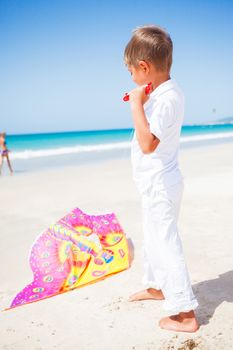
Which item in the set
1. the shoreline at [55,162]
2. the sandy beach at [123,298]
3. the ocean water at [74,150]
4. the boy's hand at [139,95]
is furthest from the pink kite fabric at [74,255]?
the ocean water at [74,150]

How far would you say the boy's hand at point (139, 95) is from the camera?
6.77 feet

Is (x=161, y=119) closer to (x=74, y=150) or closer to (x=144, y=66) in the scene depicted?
(x=144, y=66)

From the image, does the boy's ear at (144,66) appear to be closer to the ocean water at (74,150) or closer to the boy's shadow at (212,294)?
the boy's shadow at (212,294)

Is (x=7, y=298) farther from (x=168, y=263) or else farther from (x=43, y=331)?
(x=168, y=263)

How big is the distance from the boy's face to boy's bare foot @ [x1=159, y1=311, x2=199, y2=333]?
147cm

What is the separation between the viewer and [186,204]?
5.54 m

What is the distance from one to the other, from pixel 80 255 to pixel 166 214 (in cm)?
141

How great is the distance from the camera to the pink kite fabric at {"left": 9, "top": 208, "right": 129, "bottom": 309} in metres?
3.06

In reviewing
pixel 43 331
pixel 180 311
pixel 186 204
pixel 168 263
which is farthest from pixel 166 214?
pixel 186 204

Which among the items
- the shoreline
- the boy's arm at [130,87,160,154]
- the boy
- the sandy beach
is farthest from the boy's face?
the shoreline

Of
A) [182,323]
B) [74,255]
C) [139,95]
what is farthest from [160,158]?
[74,255]

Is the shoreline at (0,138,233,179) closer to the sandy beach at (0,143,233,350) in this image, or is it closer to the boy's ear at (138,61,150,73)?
the sandy beach at (0,143,233,350)

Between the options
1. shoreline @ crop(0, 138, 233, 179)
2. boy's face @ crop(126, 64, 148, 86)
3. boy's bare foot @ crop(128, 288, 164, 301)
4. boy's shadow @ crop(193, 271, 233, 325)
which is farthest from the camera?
shoreline @ crop(0, 138, 233, 179)

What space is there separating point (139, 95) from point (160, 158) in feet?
1.32
